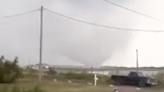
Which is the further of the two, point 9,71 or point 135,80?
point 9,71

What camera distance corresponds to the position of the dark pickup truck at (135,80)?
3322 cm

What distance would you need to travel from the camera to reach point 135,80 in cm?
3397

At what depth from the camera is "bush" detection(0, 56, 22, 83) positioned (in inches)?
1341

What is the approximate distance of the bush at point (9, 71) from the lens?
3406 centimetres

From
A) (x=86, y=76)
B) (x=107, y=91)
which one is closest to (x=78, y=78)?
(x=86, y=76)

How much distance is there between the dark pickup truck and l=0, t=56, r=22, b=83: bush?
9.86m

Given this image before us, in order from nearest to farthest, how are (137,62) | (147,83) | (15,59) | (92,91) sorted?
(92,91)
(147,83)
(15,59)
(137,62)

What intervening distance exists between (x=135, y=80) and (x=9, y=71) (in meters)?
12.6

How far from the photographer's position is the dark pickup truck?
33219mm

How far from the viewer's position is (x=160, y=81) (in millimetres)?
36688

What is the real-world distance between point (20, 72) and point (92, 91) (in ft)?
42.7

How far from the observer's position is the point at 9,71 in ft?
115

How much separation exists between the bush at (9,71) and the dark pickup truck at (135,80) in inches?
388

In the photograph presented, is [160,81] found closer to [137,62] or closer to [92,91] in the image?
[92,91]
